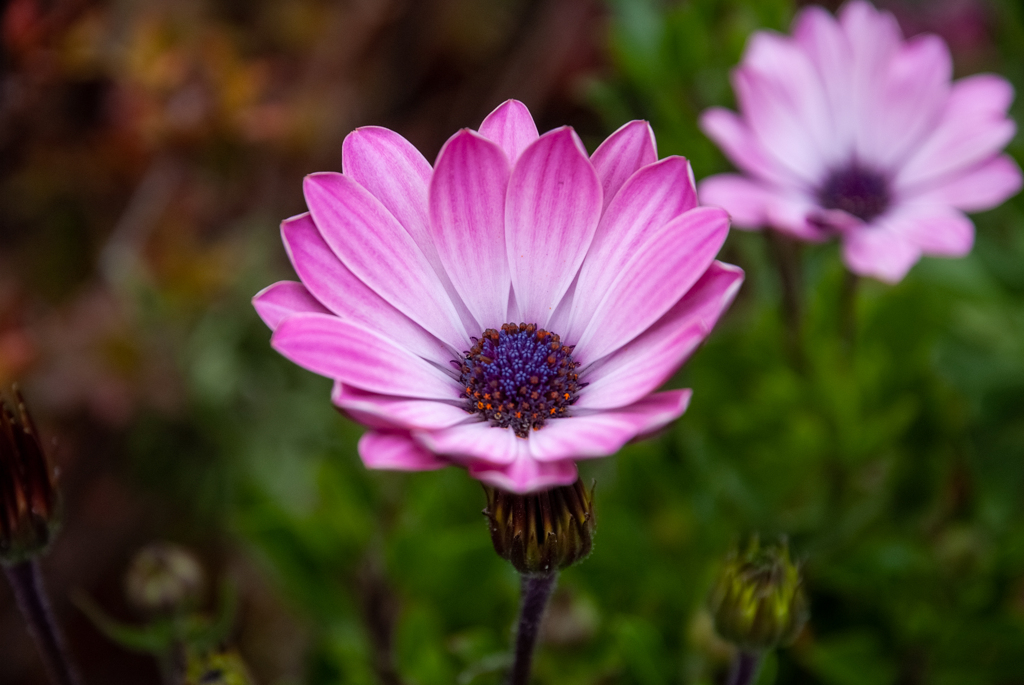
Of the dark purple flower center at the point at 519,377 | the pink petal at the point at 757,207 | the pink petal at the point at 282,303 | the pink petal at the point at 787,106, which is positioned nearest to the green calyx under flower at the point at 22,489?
the pink petal at the point at 282,303

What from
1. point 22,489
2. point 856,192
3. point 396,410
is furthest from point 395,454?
point 856,192

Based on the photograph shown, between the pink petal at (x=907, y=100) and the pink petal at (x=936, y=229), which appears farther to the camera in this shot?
the pink petal at (x=907, y=100)

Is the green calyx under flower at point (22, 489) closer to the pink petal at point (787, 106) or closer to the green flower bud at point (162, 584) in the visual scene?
the green flower bud at point (162, 584)

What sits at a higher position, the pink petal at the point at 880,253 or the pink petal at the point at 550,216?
the pink petal at the point at 550,216

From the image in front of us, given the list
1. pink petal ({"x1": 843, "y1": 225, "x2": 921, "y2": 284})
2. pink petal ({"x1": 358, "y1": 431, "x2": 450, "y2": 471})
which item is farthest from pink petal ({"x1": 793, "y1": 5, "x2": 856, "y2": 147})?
pink petal ({"x1": 358, "y1": 431, "x2": 450, "y2": 471})

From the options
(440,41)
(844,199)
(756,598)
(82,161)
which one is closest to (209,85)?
(82,161)

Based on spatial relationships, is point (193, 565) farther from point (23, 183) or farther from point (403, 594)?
point (23, 183)

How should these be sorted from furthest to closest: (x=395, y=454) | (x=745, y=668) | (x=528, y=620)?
(x=745, y=668), (x=528, y=620), (x=395, y=454)

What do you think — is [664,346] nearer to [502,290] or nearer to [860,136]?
[502,290]
